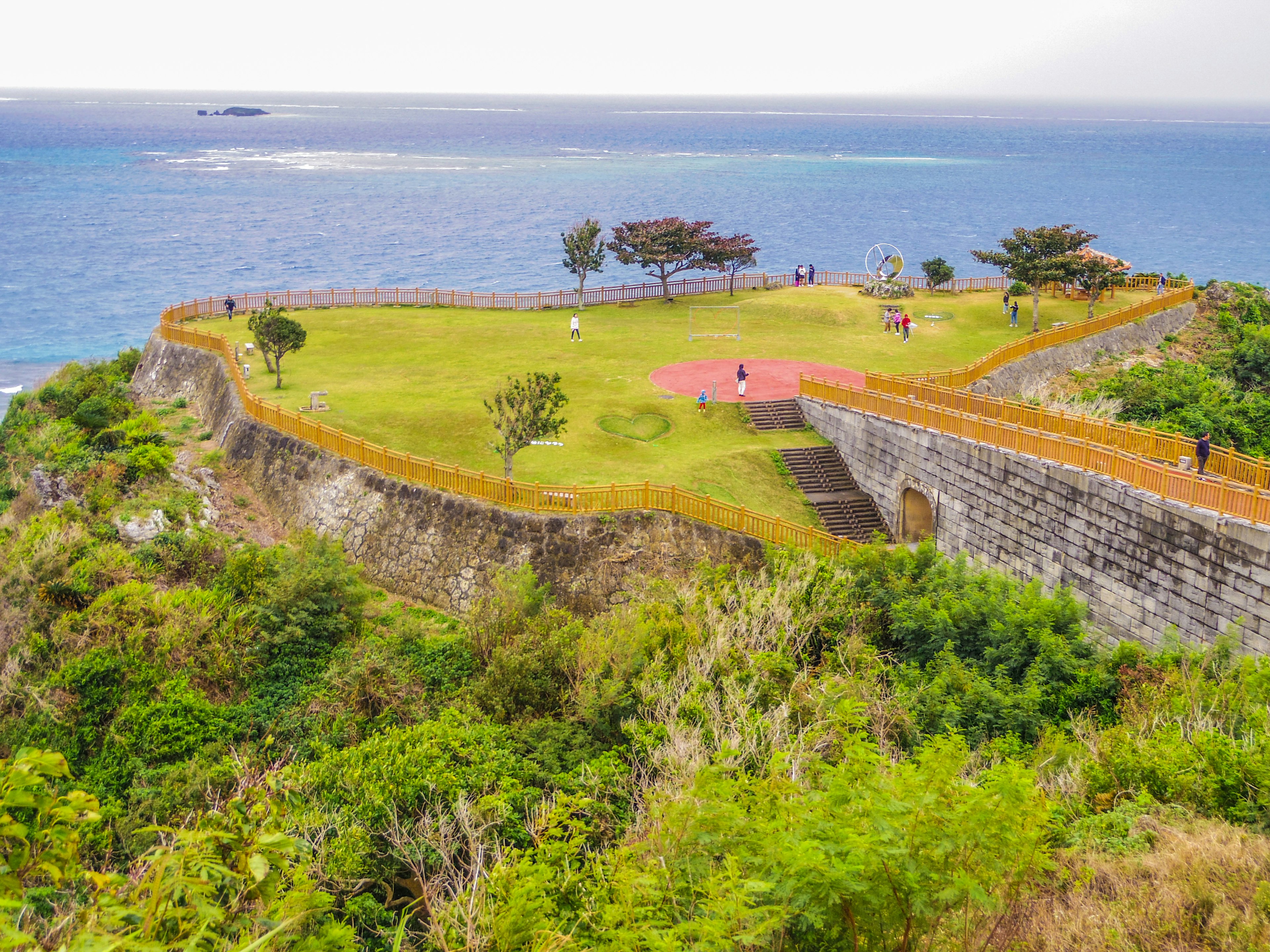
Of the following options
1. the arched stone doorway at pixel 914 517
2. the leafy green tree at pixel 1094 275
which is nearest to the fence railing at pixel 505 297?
the leafy green tree at pixel 1094 275

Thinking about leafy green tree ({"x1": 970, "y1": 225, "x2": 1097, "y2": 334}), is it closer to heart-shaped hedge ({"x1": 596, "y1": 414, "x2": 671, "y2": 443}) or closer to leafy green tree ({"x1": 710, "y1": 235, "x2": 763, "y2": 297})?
leafy green tree ({"x1": 710, "y1": 235, "x2": 763, "y2": 297})

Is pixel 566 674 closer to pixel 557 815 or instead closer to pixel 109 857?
pixel 557 815

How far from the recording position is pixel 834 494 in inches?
1248

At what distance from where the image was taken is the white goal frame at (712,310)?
1752 inches

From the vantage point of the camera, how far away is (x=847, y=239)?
347ft

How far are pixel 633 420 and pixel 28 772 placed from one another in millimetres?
27891

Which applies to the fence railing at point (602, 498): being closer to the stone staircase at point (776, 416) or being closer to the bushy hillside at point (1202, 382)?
the stone staircase at point (776, 416)

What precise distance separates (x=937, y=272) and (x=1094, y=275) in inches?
348

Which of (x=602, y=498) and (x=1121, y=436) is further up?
(x=1121, y=436)

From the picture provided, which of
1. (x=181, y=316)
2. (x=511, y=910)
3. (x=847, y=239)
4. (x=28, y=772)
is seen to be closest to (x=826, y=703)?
(x=511, y=910)

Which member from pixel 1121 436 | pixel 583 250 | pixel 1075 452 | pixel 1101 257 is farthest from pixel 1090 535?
pixel 1101 257

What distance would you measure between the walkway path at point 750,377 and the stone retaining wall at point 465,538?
30.6 feet

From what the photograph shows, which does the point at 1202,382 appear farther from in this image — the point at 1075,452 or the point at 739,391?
the point at 1075,452

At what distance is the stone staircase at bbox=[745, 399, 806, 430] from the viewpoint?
113 feet
